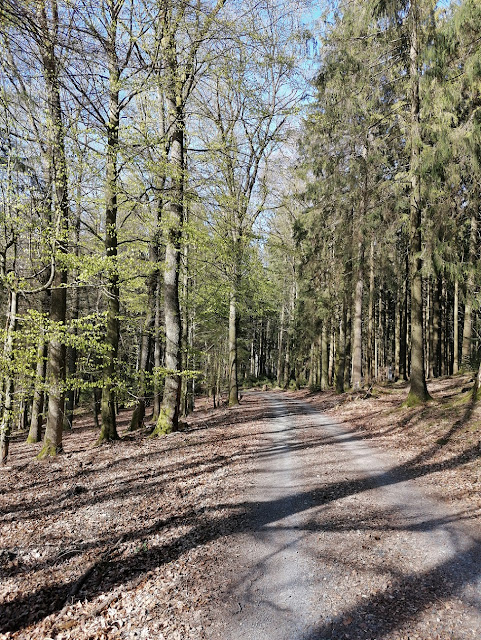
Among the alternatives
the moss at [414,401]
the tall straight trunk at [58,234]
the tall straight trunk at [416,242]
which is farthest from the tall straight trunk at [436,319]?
the tall straight trunk at [58,234]

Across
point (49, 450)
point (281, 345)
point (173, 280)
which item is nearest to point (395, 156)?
point (173, 280)

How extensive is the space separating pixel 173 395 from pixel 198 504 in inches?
239

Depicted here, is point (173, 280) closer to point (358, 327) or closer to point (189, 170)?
point (189, 170)

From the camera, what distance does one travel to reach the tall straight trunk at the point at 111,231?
9820 millimetres

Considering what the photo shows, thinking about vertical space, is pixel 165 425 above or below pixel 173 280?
below

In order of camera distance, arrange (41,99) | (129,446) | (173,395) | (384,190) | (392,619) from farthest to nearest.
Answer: (384,190)
(173,395)
(129,446)
(41,99)
(392,619)

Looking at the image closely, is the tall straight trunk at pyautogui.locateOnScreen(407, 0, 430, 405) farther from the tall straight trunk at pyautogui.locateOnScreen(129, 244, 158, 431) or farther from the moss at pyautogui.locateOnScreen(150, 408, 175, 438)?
the tall straight trunk at pyautogui.locateOnScreen(129, 244, 158, 431)

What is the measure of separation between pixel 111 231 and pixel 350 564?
10.1m

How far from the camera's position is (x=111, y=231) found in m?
11.4

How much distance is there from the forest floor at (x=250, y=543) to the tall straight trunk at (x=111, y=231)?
2.43 m

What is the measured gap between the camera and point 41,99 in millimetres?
8781

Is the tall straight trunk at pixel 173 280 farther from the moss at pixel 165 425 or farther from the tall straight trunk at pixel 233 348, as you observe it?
the tall straight trunk at pixel 233 348

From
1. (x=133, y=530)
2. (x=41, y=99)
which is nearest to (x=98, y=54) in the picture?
(x=41, y=99)

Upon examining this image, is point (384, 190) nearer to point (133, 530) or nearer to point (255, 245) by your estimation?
point (255, 245)
